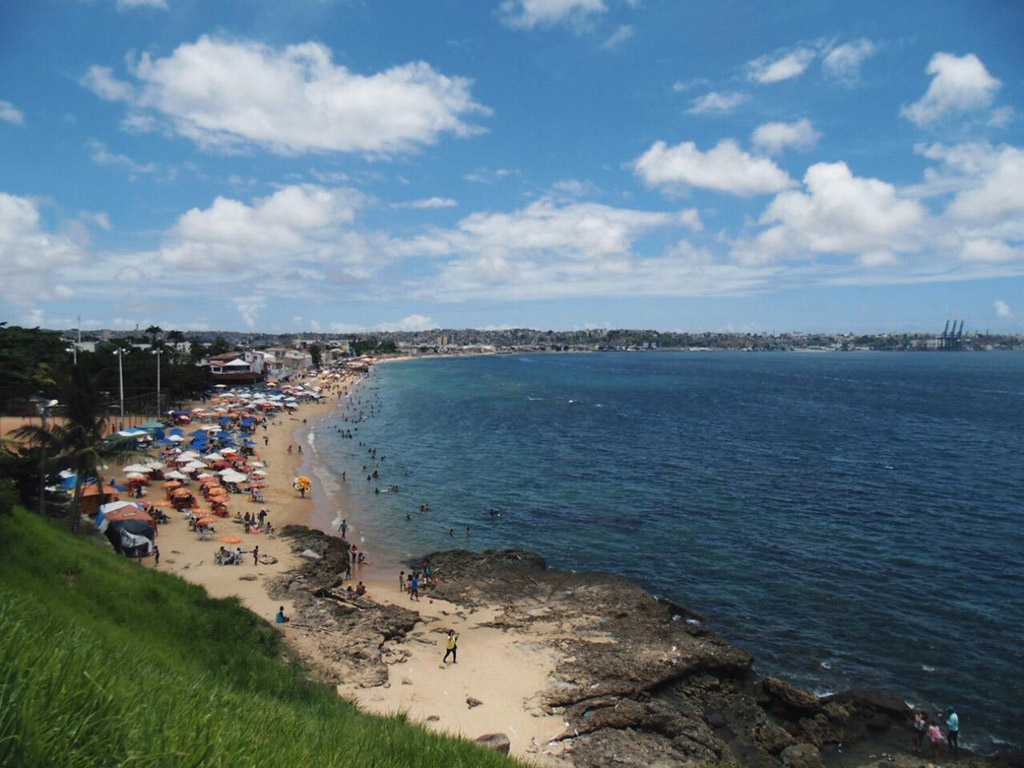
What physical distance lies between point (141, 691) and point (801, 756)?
57.9 ft

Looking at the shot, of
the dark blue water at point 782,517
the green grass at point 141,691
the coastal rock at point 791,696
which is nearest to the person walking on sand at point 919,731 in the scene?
the dark blue water at point 782,517

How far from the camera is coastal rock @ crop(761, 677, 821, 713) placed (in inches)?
734

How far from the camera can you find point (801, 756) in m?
16.6

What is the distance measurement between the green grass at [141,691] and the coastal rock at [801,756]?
11629 millimetres

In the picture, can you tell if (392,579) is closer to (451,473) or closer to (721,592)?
(721,592)

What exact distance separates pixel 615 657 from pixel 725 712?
377 cm

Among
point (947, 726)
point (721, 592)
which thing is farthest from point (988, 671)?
point (721, 592)

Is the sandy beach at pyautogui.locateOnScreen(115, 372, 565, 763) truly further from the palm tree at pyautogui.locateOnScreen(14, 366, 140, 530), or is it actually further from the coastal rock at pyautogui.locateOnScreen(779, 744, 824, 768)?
the coastal rock at pyautogui.locateOnScreen(779, 744, 824, 768)

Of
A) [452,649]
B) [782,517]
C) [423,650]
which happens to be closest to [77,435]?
[423,650]

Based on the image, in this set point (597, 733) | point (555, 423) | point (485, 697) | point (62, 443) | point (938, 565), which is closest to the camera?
point (597, 733)

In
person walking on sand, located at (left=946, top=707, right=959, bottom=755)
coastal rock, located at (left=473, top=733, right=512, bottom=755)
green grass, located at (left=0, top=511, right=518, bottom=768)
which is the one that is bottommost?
person walking on sand, located at (left=946, top=707, right=959, bottom=755)

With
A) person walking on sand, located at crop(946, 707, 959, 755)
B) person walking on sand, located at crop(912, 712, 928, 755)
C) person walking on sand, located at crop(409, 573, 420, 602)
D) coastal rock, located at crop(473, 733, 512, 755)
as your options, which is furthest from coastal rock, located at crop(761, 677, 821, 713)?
person walking on sand, located at crop(409, 573, 420, 602)

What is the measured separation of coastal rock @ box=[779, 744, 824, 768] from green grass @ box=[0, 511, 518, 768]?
38.2ft

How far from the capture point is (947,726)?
17922mm
